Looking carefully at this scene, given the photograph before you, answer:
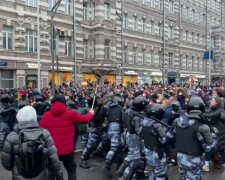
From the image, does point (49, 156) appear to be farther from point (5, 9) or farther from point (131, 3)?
point (131, 3)

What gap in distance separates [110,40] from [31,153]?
2812 centimetres

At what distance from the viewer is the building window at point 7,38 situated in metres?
24.6

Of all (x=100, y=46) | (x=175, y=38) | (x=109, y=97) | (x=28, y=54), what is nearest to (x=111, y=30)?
(x=100, y=46)

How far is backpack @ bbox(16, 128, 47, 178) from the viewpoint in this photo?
438cm

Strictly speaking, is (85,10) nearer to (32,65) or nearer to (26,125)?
(32,65)

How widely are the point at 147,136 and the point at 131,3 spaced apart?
31248 millimetres

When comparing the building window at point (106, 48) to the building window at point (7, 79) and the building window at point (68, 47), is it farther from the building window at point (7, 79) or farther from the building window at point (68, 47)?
the building window at point (7, 79)

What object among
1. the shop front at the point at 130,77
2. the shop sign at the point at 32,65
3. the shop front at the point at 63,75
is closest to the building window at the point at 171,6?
the shop front at the point at 130,77

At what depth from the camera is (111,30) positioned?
31938 mm

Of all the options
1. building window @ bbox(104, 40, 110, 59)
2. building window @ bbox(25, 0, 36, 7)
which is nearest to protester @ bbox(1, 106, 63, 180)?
building window @ bbox(25, 0, 36, 7)

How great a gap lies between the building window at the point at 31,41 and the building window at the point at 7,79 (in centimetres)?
234

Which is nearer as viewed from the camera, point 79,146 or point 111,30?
point 79,146

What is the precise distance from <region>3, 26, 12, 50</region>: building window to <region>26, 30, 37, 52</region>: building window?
58.9 inches

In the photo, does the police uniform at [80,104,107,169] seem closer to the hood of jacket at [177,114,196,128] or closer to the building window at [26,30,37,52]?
the hood of jacket at [177,114,196,128]
